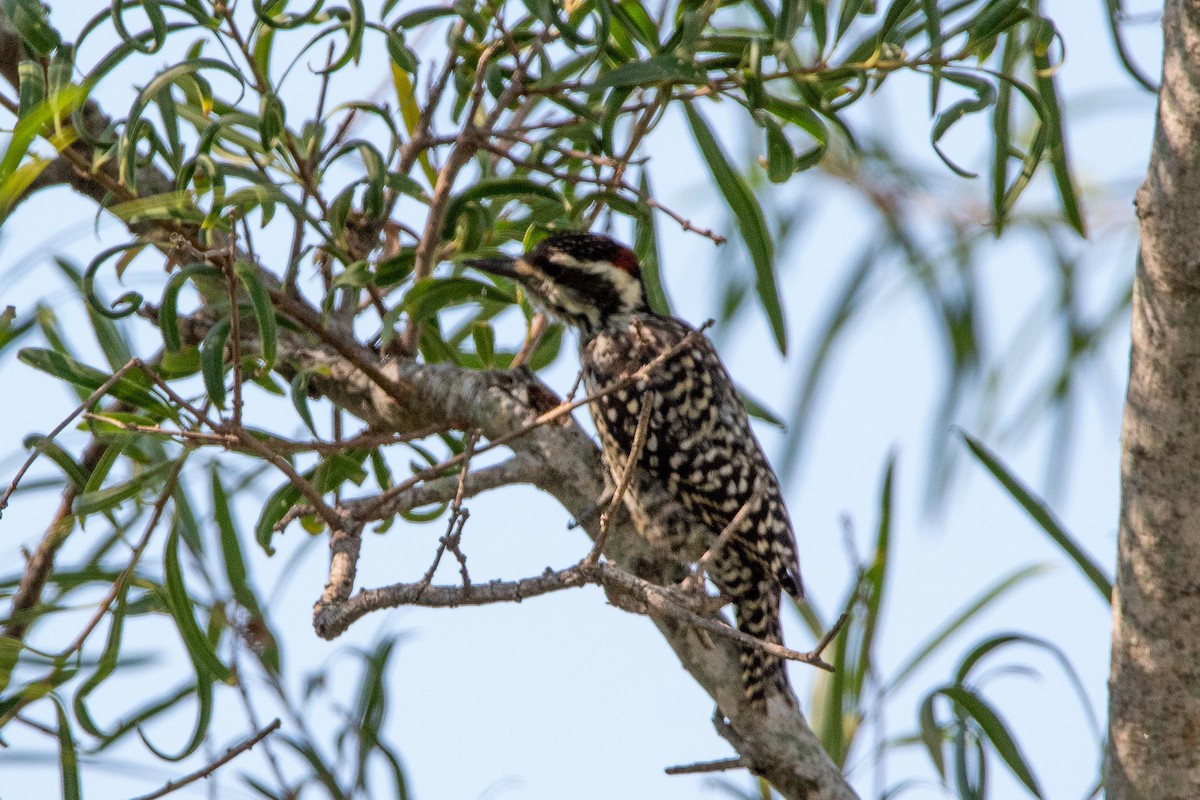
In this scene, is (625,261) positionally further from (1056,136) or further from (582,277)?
(1056,136)

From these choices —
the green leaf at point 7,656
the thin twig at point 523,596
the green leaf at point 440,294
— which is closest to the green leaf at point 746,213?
the green leaf at point 440,294

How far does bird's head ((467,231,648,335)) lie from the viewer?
3033 millimetres

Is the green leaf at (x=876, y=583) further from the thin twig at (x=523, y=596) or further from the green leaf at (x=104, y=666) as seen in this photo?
the green leaf at (x=104, y=666)

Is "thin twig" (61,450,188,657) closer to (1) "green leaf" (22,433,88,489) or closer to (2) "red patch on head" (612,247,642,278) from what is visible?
(1) "green leaf" (22,433,88,489)

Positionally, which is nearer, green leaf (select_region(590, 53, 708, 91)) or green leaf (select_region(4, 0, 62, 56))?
green leaf (select_region(4, 0, 62, 56))

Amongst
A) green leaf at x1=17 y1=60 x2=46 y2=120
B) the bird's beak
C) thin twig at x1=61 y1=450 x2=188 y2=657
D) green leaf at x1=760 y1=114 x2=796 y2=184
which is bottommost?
thin twig at x1=61 y1=450 x2=188 y2=657

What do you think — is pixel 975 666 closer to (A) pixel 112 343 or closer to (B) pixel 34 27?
(A) pixel 112 343

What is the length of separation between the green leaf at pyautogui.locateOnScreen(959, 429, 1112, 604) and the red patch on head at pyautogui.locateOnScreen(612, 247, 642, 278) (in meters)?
1.36

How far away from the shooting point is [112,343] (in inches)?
90.7

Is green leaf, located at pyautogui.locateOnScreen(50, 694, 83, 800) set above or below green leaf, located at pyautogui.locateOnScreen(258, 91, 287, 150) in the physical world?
below

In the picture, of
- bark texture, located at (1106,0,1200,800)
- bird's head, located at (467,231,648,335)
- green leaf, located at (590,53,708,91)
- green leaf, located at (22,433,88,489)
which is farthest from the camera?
bird's head, located at (467,231,648,335)

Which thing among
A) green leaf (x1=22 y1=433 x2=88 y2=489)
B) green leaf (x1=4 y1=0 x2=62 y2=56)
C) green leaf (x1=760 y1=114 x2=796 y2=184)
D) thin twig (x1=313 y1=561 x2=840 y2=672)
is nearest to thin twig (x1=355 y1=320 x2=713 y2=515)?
thin twig (x1=313 y1=561 x2=840 y2=672)

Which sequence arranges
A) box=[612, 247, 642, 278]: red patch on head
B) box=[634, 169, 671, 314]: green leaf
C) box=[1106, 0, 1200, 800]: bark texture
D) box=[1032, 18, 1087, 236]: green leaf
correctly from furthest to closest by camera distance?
box=[612, 247, 642, 278]: red patch on head → box=[634, 169, 671, 314]: green leaf → box=[1032, 18, 1087, 236]: green leaf → box=[1106, 0, 1200, 800]: bark texture

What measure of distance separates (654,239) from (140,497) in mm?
1045
